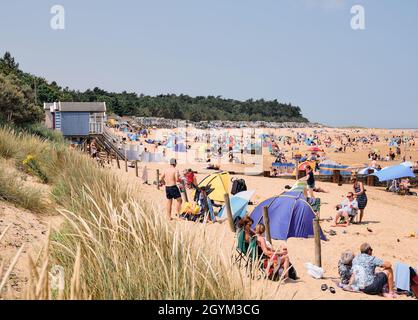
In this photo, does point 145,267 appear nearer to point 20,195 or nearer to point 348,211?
point 20,195

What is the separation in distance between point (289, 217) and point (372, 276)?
3.31 m

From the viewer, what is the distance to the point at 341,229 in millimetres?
11031

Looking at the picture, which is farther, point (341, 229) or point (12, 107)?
point (12, 107)

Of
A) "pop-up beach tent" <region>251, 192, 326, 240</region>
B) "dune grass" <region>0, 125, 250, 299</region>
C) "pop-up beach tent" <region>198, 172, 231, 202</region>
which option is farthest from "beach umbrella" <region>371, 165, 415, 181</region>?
"dune grass" <region>0, 125, 250, 299</region>

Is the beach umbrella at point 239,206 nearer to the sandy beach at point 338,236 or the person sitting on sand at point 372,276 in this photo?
the sandy beach at point 338,236

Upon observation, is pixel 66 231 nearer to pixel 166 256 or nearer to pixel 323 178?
pixel 166 256

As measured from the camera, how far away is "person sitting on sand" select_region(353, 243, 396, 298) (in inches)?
260

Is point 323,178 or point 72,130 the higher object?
point 72,130

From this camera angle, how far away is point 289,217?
990 cm

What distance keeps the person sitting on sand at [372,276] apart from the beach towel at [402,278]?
24cm

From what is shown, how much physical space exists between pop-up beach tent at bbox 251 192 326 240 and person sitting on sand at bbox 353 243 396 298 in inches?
116

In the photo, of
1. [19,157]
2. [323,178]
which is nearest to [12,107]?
[19,157]

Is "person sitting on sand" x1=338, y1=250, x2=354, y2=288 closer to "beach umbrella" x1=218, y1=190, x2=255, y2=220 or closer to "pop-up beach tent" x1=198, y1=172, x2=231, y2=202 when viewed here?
"beach umbrella" x1=218, y1=190, x2=255, y2=220
